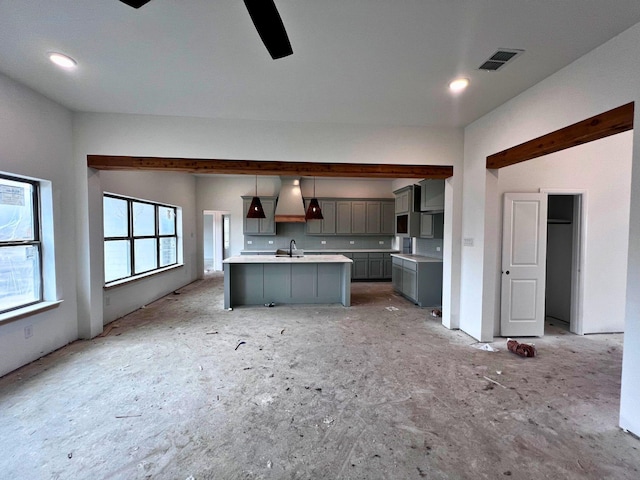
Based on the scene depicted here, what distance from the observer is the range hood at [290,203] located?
741cm

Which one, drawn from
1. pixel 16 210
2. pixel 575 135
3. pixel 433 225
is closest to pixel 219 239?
pixel 16 210

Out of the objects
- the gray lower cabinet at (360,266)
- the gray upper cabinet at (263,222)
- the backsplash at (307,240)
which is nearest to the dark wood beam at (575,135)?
the gray lower cabinet at (360,266)

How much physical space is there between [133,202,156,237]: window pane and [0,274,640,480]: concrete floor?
205cm

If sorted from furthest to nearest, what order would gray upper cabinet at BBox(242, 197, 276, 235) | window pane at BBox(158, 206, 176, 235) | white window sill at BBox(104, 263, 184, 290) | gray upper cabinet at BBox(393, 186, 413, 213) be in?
1. gray upper cabinet at BBox(242, 197, 276, 235)
2. gray upper cabinet at BBox(393, 186, 413, 213)
3. window pane at BBox(158, 206, 176, 235)
4. white window sill at BBox(104, 263, 184, 290)

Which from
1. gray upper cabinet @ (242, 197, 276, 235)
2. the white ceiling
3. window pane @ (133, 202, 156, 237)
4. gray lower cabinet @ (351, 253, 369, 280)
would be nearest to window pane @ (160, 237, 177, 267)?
window pane @ (133, 202, 156, 237)

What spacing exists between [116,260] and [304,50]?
4.37 metres

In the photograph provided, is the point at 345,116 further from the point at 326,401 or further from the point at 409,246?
the point at 409,246

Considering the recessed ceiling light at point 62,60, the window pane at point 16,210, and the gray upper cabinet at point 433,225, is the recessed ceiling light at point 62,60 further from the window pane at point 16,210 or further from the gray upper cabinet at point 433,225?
the gray upper cabinet at point 433,225

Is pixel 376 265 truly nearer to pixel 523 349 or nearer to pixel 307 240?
pixel 307 240

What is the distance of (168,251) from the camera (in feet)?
21.1

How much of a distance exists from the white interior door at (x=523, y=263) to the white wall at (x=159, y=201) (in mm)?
5332

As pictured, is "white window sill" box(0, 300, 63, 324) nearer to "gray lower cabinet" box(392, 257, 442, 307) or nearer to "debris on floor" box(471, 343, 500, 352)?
"debris on floor" box(471, 343, 500, 352)

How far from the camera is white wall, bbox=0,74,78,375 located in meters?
2.66

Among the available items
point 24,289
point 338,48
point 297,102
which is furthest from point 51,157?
point 338,48
